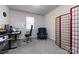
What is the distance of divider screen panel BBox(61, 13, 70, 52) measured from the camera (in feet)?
14.4

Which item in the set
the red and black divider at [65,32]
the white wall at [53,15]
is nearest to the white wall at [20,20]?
the white wall at [53,15]

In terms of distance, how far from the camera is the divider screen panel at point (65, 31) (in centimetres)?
440

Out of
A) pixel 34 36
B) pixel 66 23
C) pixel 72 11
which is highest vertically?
pixel 72 11

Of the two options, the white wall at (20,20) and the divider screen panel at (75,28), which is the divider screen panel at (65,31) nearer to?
the divider screen panel at (75,28)

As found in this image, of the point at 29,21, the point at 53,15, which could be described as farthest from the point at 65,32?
the point at 29,21

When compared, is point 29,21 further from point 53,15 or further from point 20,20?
point 53,15

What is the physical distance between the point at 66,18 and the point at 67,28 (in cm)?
48

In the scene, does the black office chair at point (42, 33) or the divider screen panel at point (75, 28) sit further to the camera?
the black office chair at point (42, 33)

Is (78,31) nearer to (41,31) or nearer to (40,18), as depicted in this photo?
(41,31)

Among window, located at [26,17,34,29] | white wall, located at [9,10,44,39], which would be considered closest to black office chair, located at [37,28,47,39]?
white wall, located at [9,10,44,39]

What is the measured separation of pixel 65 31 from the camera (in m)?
4.67

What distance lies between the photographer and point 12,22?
8.23m

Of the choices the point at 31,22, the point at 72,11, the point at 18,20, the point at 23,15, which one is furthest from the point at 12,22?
the point at 72,11

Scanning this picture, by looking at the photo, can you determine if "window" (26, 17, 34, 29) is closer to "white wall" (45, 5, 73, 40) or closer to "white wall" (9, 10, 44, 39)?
"white wall" (9, 10, 44, 39)
